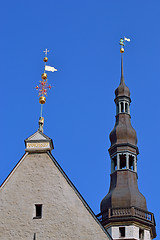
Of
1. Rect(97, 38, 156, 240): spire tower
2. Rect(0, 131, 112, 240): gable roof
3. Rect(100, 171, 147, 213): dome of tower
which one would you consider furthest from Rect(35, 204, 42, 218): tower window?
Rect(100, 171, 147, 213): dome of tower

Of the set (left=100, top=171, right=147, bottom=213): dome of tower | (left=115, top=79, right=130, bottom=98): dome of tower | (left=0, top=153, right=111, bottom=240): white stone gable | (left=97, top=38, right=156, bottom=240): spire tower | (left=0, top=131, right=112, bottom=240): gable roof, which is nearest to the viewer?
(left=0, top=153, right=111, bottom=240): white stone gable

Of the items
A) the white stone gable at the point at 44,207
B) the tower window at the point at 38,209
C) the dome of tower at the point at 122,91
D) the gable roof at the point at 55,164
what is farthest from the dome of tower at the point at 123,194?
the tower window at the point at 38,209

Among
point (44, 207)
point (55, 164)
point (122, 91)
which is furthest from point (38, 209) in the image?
point (122, 91)

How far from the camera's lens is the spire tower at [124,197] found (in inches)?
1163

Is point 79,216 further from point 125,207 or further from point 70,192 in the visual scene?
point 125,207

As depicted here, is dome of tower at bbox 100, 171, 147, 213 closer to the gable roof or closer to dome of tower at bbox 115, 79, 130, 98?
dome of tower at bbox 115, 79, 130, 98

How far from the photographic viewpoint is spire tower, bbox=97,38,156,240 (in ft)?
96.9

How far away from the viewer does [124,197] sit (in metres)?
30.6

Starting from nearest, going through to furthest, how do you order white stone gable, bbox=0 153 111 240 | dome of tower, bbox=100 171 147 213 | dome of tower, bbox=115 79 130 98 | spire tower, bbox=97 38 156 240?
white stone gable, bbox=0 153 111 240
spire tower, bbox=97 38 156 240
dome of tower, bbox=100 171 147 213
dome of tower, bbox=115 79 130 98

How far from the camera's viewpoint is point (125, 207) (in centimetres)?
3009

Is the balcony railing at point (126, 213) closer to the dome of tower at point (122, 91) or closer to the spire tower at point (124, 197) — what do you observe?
the spire tower at point (124, 197)

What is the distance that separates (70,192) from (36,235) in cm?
142

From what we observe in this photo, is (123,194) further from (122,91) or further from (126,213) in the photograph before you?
(122,91)

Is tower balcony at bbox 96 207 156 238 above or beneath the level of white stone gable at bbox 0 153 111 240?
above
